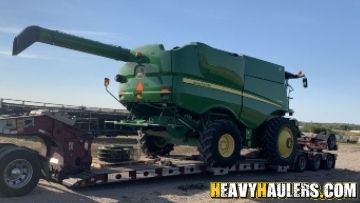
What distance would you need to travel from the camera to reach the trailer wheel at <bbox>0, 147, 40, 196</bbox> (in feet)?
30.4

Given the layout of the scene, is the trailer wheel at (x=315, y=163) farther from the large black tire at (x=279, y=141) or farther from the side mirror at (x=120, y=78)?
the side mirror at (x=120, y=78)

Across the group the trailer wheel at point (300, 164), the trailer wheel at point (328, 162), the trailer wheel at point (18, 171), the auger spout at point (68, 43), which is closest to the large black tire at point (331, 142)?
the trailer wheel at point (328, 162)

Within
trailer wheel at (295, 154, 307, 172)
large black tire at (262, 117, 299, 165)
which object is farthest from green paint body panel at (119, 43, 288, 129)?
trailer wheel at (295, 154, 307, 172)

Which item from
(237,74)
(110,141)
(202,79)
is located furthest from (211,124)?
(110,141)

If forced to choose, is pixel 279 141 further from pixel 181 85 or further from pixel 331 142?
pixel 331 142

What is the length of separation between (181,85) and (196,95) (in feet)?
2.03

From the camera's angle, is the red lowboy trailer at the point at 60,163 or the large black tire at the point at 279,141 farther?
the large black tire at the point at 279,141

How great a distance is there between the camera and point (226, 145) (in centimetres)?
1320

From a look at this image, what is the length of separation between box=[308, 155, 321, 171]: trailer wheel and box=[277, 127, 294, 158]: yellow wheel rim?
209 cm

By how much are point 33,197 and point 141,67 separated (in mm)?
4984

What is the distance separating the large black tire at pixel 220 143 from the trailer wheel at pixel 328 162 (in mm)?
6158

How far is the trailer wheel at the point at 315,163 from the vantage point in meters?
17.6

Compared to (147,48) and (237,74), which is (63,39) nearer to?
(147,48)

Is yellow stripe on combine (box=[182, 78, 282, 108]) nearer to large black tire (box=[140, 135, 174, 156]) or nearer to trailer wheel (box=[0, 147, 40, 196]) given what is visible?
large black tire (box=[140, 135, 174, 156])
